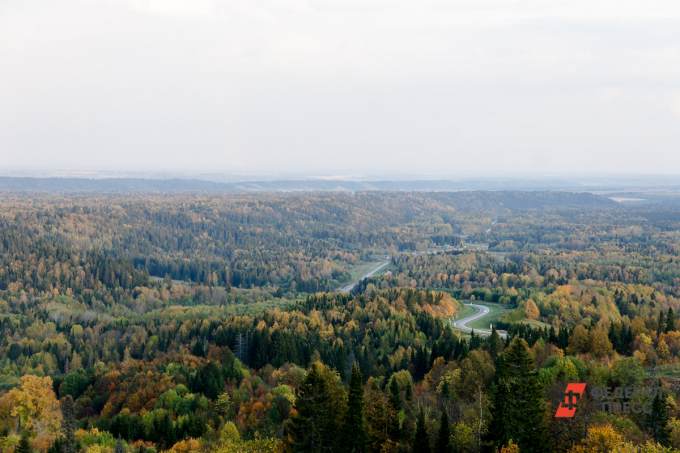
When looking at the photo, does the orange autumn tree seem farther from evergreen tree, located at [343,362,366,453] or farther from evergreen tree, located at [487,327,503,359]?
evergreen tree, located at [487,327,503,359]

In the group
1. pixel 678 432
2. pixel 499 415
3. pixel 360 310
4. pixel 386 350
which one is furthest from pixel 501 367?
pixel 360 310

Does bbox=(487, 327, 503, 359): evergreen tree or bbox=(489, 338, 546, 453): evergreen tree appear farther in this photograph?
bbox=(487, 327, 503, 359): evergreen tree

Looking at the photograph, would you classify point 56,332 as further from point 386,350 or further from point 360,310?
point 386,350

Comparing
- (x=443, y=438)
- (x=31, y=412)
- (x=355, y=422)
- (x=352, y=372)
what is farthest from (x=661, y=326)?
(x=31, y=412)

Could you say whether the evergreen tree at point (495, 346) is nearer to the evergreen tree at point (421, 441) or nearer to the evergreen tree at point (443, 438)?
the evergreen tree at point (443, 438)

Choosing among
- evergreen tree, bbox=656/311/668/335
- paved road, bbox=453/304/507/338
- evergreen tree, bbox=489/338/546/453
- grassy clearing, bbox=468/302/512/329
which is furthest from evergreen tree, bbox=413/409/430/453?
grassy clearing, bbox=468/302/512/329

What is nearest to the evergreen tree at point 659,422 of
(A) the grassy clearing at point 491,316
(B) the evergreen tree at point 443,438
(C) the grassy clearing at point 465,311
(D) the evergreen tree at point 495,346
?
(B) the evergreen tree at point 443,438

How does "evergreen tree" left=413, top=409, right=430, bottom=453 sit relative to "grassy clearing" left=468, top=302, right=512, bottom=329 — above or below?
above

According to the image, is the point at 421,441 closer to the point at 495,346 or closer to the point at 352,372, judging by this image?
the point at 352,372
